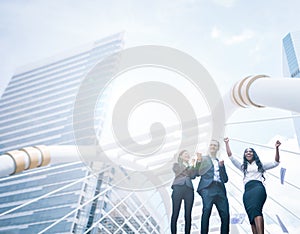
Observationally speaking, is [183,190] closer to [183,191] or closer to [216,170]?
[183,191]

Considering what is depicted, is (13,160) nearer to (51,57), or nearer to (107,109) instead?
(107,109)

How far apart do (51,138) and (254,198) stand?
4803cm

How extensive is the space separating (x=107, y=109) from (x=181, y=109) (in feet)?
145

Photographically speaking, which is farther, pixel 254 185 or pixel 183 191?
pixel 183 191

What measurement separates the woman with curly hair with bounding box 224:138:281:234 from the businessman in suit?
0.60 feet

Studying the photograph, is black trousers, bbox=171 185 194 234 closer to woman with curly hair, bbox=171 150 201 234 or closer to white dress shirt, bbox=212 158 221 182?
woman with curly hair, bbox=171 150 201 234

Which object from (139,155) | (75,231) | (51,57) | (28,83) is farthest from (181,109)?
(51,57)

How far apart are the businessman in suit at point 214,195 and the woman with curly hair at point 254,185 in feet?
0.60

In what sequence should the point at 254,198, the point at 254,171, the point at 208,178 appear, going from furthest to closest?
the point at 208,178 → the point at 254,171 → the point at 254,198

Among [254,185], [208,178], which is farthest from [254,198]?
[208,178]

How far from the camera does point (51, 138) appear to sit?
46.4m

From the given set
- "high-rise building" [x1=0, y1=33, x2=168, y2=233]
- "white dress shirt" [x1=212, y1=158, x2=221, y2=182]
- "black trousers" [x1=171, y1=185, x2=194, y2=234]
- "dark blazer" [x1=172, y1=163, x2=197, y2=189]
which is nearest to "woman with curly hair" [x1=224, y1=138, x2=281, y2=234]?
"white dress shirt" [x1=212, y1=158, x2=221, y2=182]

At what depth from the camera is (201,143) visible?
13.4 feet

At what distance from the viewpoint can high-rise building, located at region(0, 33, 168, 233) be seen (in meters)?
34.0
